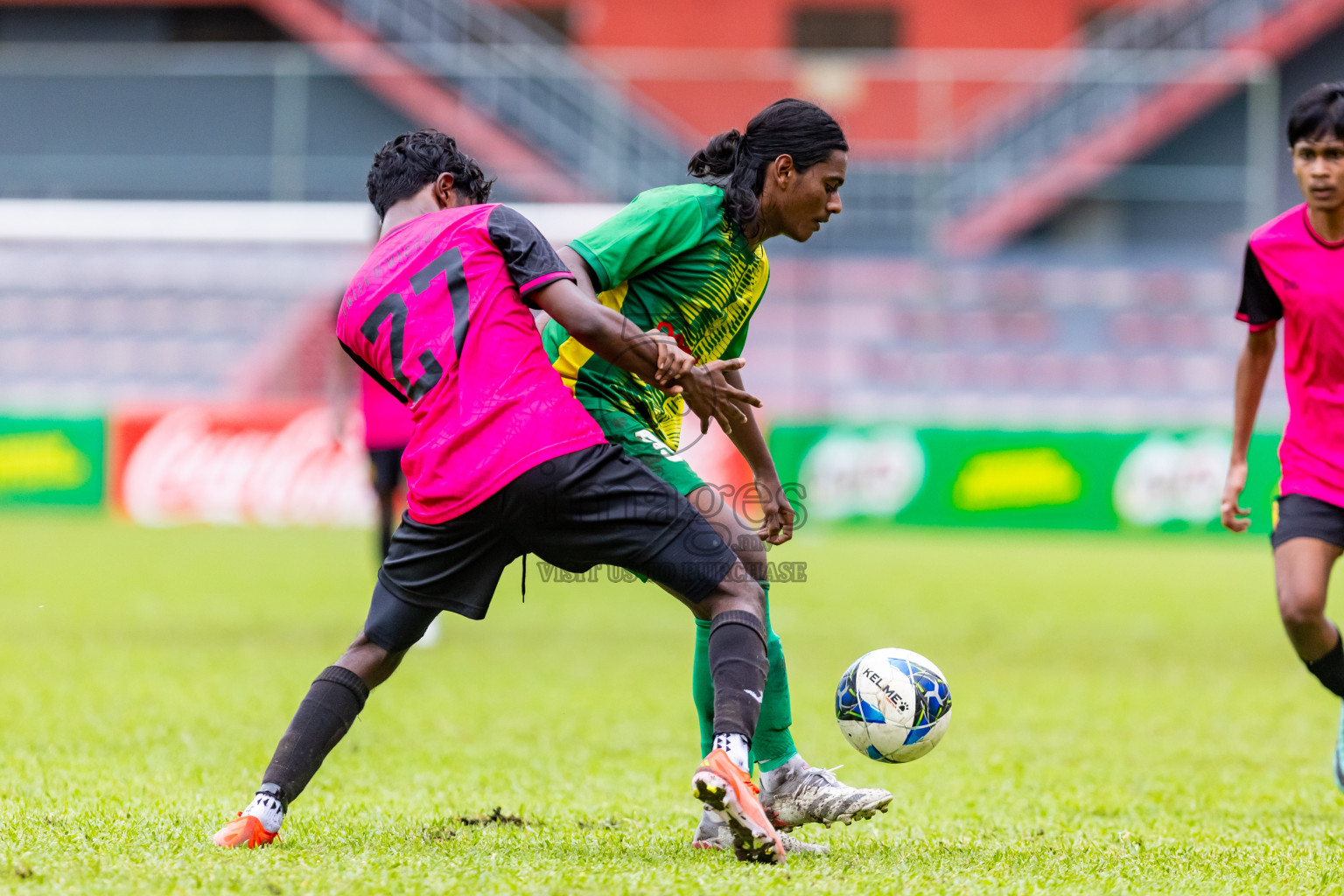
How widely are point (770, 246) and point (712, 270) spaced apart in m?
17.3

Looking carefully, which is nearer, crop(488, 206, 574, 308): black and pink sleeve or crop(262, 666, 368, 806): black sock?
crop(488, 206, 574, 308): black and pink sleeve

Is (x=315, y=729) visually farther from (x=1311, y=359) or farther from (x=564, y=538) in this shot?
(x=1311, y=359)

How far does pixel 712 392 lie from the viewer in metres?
3.48

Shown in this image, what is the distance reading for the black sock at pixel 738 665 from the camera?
356cm

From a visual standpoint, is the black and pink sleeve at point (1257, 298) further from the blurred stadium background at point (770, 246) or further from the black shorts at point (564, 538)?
the blurred stadium background at point (770, 246)

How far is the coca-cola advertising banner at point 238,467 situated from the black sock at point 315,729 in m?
15.5

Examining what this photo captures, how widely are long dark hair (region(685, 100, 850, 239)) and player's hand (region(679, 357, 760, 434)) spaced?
52 cm

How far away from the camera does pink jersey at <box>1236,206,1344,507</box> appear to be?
471cm

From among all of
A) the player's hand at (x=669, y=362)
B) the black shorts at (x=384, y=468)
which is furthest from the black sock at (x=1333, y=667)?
the black shorts at (x=384, y=468)

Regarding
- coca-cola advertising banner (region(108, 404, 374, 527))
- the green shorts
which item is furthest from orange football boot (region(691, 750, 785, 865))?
coca-cola advertising banner (region(108, 404, 374, 527))

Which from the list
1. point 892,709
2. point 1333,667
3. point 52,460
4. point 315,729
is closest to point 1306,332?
point 1333,667

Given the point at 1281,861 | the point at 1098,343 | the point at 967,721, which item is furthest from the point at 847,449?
the point at 1281,861

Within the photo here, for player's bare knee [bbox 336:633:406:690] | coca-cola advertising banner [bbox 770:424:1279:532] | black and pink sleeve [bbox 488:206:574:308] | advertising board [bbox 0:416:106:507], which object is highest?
black and pink sleeve [bbox 488:206:574:308]

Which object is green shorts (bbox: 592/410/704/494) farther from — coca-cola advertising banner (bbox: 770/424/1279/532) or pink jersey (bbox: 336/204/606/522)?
coca-cola advertising banner (bbox: 770/424/1279/532)
